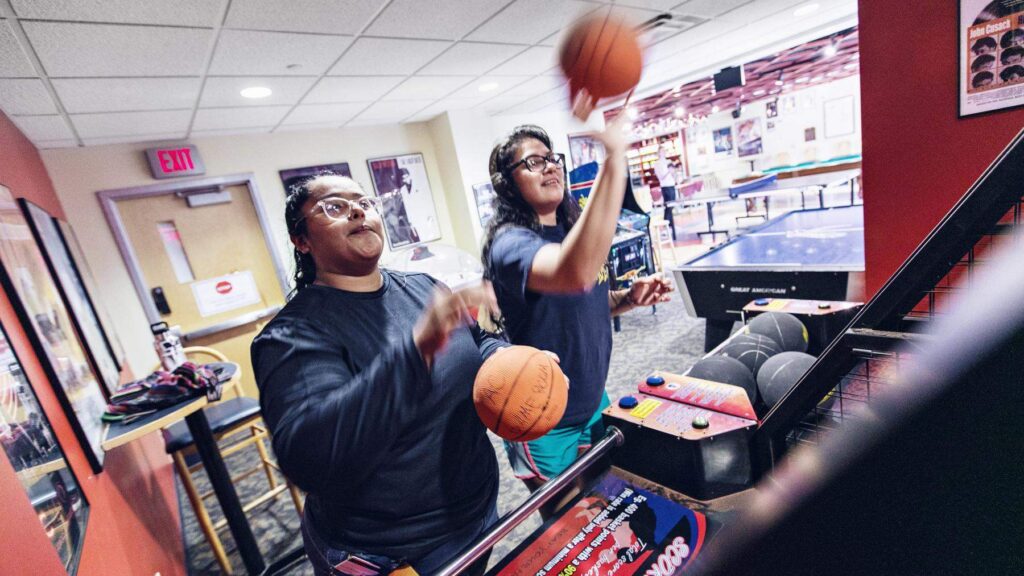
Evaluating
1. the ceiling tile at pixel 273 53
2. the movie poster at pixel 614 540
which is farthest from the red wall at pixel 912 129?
the ceiling tile at pixel 273 53

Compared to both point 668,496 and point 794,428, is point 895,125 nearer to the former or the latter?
point 794,428

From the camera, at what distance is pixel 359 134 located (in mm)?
5328

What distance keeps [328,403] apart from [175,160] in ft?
14.9

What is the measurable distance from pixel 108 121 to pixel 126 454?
257 centimetres

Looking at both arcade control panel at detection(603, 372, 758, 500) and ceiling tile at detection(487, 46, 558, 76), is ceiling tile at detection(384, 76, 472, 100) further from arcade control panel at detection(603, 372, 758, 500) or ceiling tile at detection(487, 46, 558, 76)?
arcade control panel at detection(603, 372, 758, 500)

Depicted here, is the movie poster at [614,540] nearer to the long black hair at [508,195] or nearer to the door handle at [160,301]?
the long black hair at [508,195]

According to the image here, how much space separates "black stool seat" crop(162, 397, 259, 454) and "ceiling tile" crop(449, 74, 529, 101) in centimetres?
358

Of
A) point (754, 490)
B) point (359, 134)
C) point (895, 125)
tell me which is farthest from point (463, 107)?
point (754, 490)

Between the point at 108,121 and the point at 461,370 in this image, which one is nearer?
the point at 461,370

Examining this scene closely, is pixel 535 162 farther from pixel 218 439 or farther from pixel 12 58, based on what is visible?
pixel 12 58

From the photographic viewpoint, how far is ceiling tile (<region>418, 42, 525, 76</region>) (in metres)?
3.50

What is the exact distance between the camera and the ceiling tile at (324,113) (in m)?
4.14

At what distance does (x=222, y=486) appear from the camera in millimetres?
2193

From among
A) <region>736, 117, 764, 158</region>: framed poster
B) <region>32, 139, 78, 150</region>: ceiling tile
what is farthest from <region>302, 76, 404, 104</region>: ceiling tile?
<region>736, 117, 764, 158</region>: framed poster
